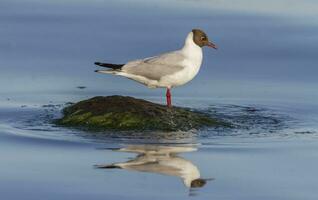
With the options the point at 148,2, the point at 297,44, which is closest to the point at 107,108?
the point at 297,44

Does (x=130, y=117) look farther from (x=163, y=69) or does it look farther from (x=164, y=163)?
(x=164, y=163)

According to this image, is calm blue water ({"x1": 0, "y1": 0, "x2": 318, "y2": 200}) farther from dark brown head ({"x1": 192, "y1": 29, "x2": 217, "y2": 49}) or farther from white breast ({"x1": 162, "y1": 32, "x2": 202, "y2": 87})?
dark brown head ({"x1": 192, "y1": 29, "x2": 217, "y2": 49})

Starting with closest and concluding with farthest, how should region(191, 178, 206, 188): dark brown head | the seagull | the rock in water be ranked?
region(191, 178, 206, 188): dark brown head → the rock in water → the seagull

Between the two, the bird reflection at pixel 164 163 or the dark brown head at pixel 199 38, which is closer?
the bird reflection at pixel 164 163

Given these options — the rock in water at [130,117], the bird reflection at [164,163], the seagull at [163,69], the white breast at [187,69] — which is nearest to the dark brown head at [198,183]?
the bird reflection at [164,163]

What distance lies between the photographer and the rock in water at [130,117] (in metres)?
12.6

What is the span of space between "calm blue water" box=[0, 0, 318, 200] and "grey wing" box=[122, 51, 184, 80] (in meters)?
0.44

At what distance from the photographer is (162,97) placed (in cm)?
1446

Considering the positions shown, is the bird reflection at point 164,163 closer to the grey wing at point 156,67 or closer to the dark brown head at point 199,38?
the grey wing at point 156,67

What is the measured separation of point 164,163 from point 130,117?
→ 6.60ft

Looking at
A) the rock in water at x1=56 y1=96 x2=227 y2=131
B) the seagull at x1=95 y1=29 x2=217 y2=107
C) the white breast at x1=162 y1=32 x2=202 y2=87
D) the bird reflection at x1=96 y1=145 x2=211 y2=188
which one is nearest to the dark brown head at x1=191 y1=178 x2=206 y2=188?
the bird reflection at x1=96 y1=145 x2=211 y2=188

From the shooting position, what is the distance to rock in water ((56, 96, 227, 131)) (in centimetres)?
1258

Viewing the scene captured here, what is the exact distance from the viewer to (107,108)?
12.9 meters

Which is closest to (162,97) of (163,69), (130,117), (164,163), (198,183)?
(163,69)
